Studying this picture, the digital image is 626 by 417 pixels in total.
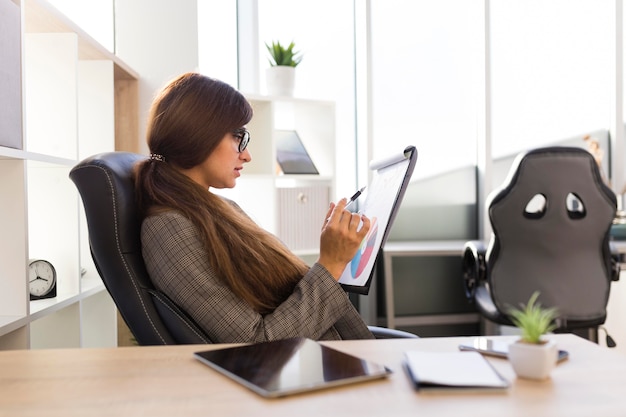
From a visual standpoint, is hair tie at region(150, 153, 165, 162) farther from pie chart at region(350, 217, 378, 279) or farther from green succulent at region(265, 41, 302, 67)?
green succulent at region(265, 41, 302, 67)

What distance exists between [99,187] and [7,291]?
44 cm

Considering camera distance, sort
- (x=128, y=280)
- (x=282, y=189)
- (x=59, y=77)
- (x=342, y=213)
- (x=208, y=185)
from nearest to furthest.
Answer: (x=128, y=280), (x=342, y=213), (x=208, y=185), (x=59, y=77), (x=282, y=189)

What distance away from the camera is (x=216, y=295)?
1370 mm

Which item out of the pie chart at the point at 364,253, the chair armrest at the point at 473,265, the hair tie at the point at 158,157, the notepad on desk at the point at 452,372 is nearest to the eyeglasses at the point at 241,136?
the hair tie at the point at 158,157

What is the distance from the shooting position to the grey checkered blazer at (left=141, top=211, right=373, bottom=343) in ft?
4.45

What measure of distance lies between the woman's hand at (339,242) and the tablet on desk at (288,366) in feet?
1.47

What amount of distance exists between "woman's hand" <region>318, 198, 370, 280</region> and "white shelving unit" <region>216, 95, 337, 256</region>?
163 cm

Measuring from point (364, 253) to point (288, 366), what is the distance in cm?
68

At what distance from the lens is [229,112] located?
5.35ft

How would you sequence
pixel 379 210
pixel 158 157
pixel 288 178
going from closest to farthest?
pixel 379 210, pixel 158 157, pixel 288 178

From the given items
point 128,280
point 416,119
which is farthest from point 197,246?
point 416,119

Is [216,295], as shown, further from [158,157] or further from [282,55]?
[282,55]

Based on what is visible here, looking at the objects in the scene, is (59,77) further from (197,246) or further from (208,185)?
(197,246)

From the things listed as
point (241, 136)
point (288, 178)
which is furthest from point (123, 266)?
point (288, 178)
